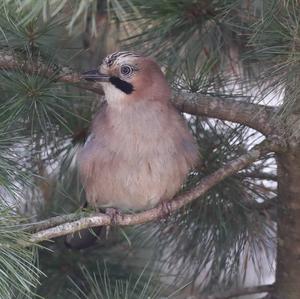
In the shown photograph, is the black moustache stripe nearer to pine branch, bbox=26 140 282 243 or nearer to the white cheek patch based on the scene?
the white cheek patch

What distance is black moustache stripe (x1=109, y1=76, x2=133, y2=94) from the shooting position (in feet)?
7.29

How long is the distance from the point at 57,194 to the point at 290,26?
102 centimetres

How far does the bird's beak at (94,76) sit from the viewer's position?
6.70 feet

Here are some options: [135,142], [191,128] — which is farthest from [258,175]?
[135,142]

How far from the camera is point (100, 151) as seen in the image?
7.33ft

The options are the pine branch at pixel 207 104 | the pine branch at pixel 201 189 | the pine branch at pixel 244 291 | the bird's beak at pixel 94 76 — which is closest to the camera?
the pine branch at pixel 201 189

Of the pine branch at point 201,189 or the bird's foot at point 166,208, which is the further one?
the bird's foot at point 166,208

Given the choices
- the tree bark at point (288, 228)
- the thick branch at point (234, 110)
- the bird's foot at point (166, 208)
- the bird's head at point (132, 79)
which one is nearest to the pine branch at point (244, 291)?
the tree bark at point (288, 228)

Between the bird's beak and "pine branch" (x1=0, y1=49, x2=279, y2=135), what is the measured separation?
0.02 meters

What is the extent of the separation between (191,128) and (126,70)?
277 mm

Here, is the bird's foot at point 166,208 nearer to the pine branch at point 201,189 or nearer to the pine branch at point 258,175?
the pine branch at point 201,189

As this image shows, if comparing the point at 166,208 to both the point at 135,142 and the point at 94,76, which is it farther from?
the point at 94,76

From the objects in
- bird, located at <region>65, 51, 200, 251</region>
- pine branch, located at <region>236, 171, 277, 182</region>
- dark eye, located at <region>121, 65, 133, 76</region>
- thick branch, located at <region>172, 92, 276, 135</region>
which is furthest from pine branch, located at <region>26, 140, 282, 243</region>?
dark eye, located at <region>121, 65, 133, 76</region>

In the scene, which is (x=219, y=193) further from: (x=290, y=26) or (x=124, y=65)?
(x=290, y=26)
